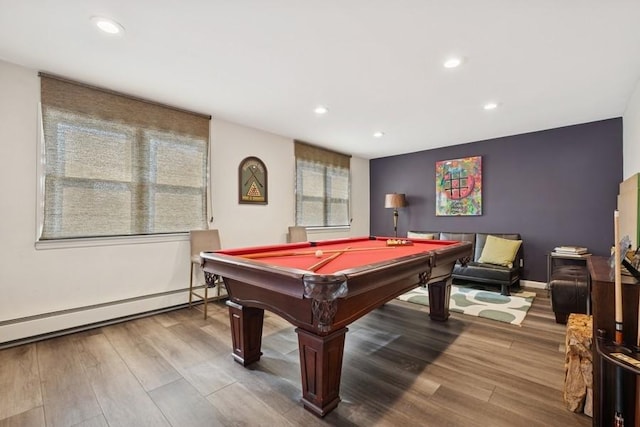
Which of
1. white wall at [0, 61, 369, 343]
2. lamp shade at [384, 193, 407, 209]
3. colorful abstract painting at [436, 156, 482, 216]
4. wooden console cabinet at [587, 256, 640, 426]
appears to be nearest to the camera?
wooden console cabinet at [587, 256, 640, 426]

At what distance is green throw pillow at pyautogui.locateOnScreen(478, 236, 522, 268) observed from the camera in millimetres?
4227

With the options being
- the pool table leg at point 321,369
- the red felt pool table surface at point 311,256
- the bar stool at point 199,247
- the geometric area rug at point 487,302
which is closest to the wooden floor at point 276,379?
the pool table leg at point 321,369

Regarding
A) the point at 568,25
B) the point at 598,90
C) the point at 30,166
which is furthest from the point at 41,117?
the point at 598,90

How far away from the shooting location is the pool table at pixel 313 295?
1433 millimetres

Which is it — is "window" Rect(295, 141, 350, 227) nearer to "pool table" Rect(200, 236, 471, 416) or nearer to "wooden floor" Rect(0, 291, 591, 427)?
"wooden floor" Rect(0, 291, 591, 427)

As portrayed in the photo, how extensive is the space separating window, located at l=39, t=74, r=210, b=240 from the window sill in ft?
0.15

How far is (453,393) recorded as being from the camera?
5.91 feet

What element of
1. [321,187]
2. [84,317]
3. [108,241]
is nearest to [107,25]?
[108,241]

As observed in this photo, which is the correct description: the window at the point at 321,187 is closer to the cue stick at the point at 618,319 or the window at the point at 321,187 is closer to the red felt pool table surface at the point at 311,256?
the red felt pool table surface at the point at 311,256

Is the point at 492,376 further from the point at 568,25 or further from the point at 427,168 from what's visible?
the point at 427,168

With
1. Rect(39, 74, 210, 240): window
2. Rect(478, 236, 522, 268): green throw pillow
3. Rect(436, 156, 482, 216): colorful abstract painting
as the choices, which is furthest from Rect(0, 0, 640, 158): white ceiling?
Rect(478, 236, 522, 268): green throw pillow

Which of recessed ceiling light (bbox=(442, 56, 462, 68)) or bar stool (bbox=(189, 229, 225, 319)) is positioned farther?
bar stool (bbox=(189, 229, 225, 319))

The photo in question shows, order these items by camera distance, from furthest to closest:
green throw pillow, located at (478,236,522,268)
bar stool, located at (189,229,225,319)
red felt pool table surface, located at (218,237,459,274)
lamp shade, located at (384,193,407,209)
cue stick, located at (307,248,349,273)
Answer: lamp shade, located at (384,193,407,209)
green throw pillow, located at (478,236,522,268)
bar stool, located at (189,229,225,319)
red felt pool table surface, located at (218,237,459,274)
cue stick, located at (307,248,349,273)

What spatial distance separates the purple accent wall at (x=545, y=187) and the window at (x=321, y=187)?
5.47 feet
